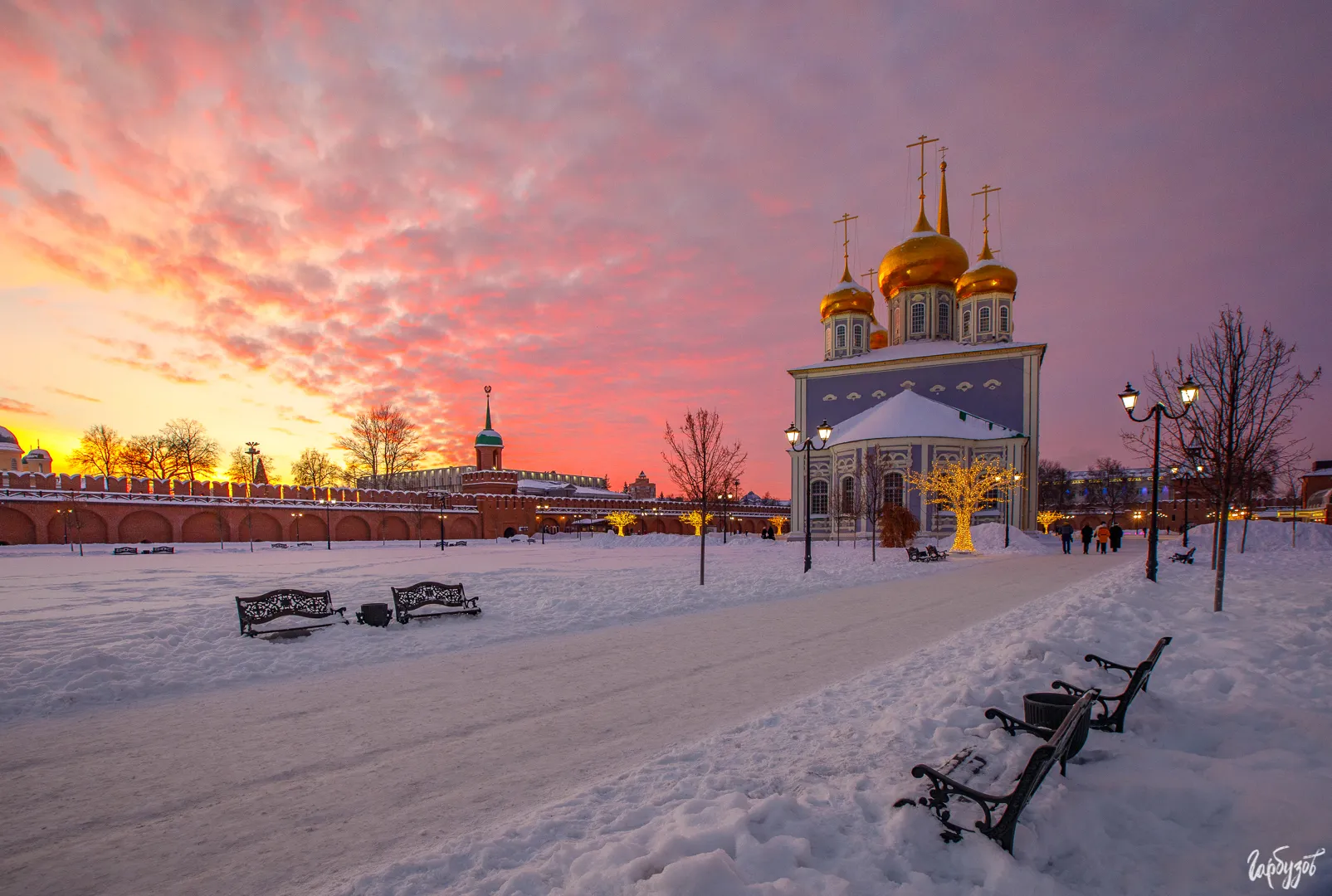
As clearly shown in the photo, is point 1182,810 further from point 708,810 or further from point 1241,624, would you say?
point 1241,624

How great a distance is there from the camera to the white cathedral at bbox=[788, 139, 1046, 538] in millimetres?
36781

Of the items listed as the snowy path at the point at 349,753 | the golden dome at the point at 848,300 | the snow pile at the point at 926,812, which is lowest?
the snowy path at the point at 349,753

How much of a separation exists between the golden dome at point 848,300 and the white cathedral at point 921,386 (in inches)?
3.5

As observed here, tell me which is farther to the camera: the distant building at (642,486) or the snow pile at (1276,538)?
the distant building at (642,486)

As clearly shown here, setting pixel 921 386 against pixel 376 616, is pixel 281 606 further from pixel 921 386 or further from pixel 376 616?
pixel 921 386

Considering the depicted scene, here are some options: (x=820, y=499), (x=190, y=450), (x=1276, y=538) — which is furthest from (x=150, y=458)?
(x=1276, y=538)

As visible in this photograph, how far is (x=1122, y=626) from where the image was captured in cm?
837

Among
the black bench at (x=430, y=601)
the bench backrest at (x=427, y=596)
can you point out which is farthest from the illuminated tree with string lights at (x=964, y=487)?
the bench backrest at (x=427, y=596)

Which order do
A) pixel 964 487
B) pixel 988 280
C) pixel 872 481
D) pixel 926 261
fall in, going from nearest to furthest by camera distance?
pixel 964 487, pixel 872 481, pixel 988 280, pixel 926 261

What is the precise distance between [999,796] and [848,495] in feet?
122

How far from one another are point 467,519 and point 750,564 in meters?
43.1

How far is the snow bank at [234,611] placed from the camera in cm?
681

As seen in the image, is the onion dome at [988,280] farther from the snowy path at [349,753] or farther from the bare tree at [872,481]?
the snowy path at [349,753]

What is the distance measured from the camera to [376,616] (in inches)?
374
